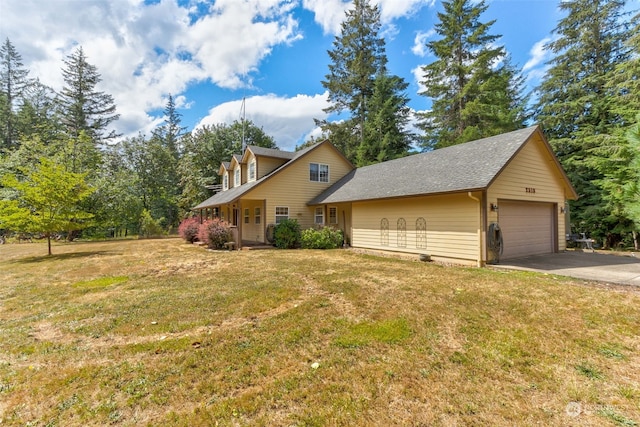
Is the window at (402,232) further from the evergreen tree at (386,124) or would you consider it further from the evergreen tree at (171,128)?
the evergreen tree at (171,128)

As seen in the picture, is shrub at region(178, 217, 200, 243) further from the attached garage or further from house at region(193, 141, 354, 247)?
the attached garage

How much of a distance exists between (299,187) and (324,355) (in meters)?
13.8

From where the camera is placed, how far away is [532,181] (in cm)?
1054

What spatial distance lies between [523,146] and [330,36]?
25.0m

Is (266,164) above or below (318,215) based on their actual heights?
above

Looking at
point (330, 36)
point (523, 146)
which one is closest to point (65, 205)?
point (523, 146)

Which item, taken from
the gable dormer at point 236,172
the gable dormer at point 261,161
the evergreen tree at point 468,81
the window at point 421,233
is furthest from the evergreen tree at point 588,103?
the gable dormer at point 236,172

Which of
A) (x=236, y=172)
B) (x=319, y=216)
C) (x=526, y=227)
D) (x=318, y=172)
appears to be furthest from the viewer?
(x=236, y=172)

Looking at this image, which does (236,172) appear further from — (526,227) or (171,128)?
(171,128)

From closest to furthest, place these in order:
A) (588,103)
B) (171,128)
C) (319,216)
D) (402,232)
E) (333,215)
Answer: (402,232) < (333,215) < (588,103) < (319,216) < (171,128)

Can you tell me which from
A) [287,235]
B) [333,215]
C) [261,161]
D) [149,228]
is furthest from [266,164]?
[149,228]

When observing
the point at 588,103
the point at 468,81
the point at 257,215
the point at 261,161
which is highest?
the point at 468,81

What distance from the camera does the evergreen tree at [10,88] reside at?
2781 centimetres

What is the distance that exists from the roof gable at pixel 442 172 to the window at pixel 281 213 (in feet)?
6.08
